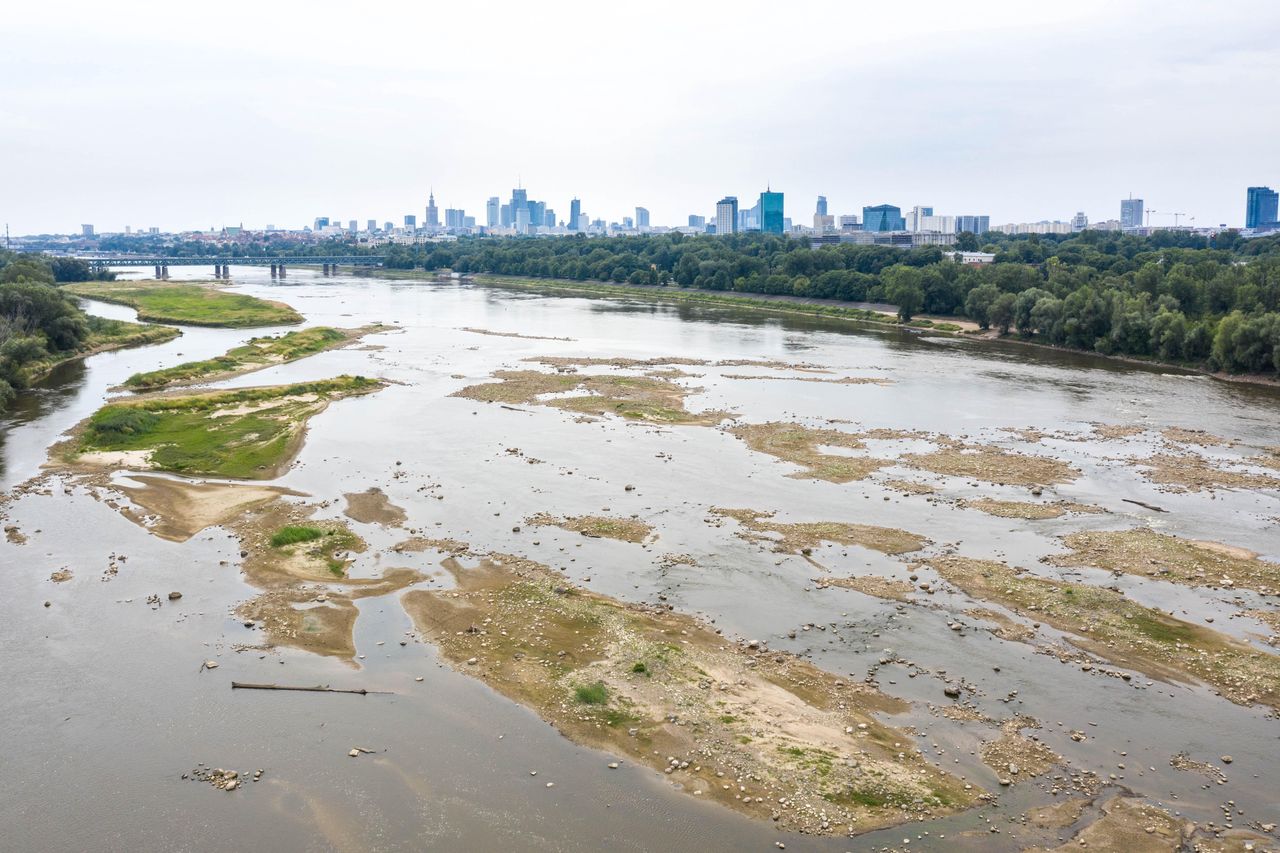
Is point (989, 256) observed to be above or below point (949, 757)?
above

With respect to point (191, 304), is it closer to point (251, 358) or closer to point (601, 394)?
point (251, 358)

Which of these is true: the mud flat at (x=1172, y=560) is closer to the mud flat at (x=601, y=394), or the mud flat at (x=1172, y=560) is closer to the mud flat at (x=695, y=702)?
the mud flat at (x=695, y=702)

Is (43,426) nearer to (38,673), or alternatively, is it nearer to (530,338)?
(38,673)

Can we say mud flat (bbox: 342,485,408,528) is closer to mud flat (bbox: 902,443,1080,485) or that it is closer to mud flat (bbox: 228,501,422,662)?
mud flat (bbox: 228,501,422,662)

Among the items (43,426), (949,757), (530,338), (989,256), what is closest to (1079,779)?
(949,757)

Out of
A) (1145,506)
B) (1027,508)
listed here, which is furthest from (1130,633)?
(1145,506)

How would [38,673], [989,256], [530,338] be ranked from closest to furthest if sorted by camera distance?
[38,673] → [530,338] → [989,256]

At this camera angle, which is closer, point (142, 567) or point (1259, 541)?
point (142, 567)
